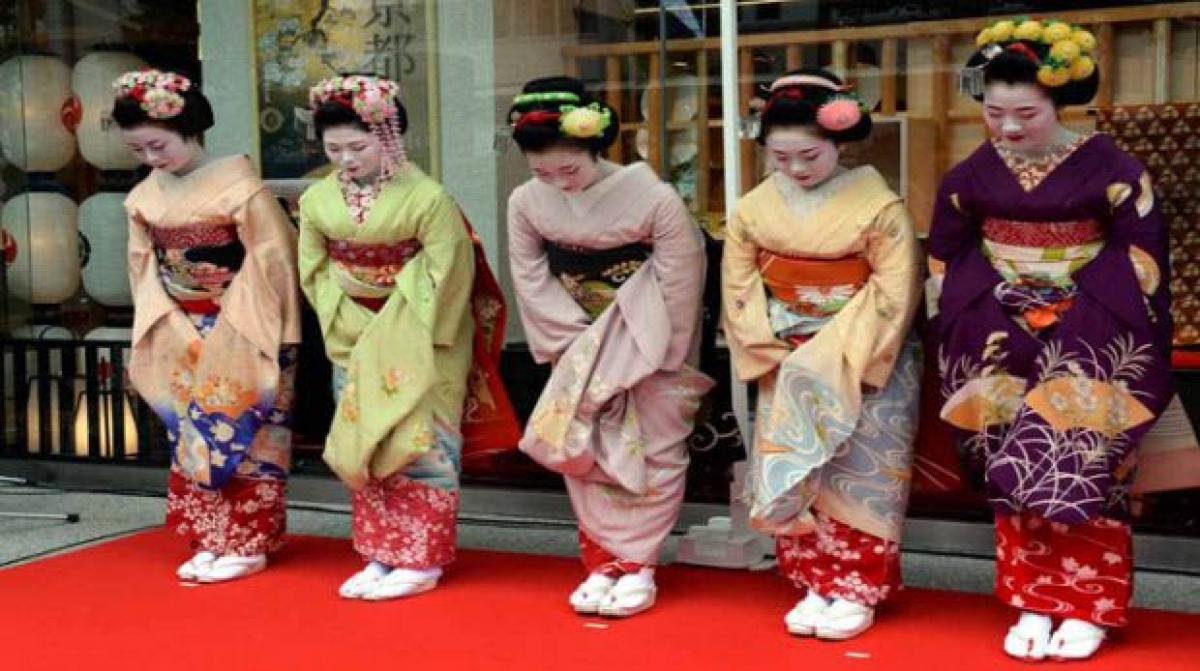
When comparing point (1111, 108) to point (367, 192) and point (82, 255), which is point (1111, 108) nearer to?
point (367, 192)

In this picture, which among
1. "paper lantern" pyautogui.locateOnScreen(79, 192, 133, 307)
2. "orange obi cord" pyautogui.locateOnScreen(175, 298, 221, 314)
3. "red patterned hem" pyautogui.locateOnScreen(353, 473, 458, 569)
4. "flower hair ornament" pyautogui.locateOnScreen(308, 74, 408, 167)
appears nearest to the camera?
"flower hair ornament" pyautogui.locateOnScreen(308, 74, 408, 167)

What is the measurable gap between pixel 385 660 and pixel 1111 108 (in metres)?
3.06

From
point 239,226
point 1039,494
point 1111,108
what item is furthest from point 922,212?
point 239,226

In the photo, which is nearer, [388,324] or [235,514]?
[388,324]

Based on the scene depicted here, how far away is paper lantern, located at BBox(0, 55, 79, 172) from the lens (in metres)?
7.69

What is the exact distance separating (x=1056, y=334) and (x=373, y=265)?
7.12 ft

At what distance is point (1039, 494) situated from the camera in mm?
4277

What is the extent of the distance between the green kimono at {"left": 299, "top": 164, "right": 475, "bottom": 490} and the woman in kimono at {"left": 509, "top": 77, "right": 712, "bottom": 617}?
0.95 feet

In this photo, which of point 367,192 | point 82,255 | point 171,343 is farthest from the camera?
point 82,255

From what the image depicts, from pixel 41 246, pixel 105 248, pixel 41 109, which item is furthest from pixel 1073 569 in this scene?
pixel 41 109

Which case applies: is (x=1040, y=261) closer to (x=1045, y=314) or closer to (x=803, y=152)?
(x=1045, y=314)

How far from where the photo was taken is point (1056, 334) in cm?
436

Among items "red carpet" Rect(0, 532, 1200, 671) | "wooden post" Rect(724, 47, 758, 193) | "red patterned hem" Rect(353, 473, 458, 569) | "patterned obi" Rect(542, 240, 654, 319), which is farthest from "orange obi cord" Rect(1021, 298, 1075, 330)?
"red patterned hem" Rect(353, 473, 458, 569)

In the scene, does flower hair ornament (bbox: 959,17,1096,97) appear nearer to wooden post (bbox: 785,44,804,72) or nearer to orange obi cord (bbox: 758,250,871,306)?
orange obi cord (bbox: 758,250,871,306)
